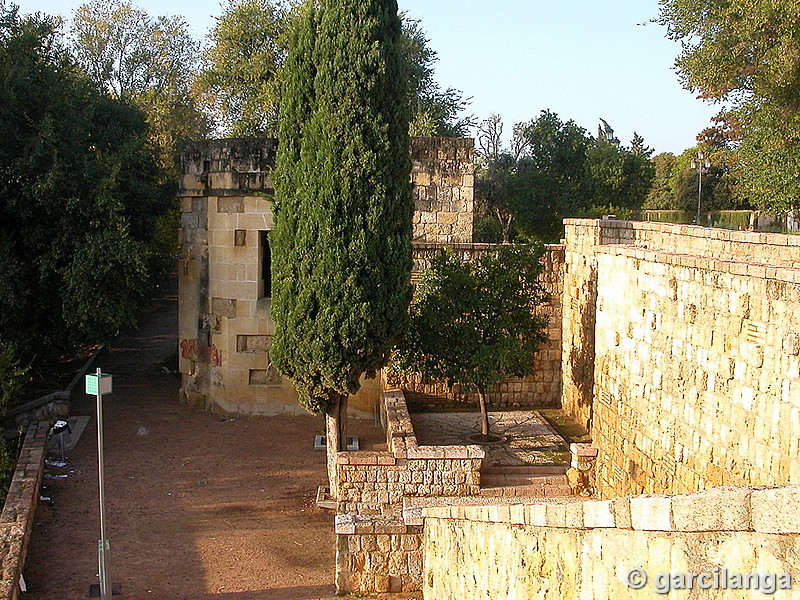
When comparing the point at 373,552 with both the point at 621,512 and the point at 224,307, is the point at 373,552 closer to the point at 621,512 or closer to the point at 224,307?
the point at 621,512

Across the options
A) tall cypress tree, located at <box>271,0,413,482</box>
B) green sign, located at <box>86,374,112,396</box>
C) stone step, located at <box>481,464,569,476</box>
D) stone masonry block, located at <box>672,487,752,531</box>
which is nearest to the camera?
stone masonry block, located at <box>672,487,752,531</box>

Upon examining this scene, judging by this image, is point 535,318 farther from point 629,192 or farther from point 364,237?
point 629,192

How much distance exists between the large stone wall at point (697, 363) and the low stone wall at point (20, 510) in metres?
6.19

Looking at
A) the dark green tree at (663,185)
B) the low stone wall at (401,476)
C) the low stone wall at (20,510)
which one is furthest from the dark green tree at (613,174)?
the low stone wall at (20,510)

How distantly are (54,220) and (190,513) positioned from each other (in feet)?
20.8

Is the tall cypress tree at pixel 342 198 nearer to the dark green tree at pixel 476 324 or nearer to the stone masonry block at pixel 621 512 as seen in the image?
the dark green tree at pixel 476 324

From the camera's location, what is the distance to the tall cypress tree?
9609 millimetres

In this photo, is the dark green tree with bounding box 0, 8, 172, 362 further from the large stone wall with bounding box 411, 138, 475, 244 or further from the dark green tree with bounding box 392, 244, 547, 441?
the dark green tree with bounding box 392, 244, 547, 441

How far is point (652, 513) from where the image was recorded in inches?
123

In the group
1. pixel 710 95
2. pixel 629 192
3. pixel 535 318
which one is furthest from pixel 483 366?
pixel 629 192

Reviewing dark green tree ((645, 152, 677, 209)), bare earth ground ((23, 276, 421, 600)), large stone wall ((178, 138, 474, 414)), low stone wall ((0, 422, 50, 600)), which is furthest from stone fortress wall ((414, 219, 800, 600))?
dark green tree ((645, 152, 677, 209))

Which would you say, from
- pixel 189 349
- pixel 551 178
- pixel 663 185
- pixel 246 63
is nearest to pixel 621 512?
pixel 189 349

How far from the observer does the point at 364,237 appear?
31.9ft

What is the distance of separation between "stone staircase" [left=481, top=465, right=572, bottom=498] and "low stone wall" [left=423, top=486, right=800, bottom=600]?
206 inches
